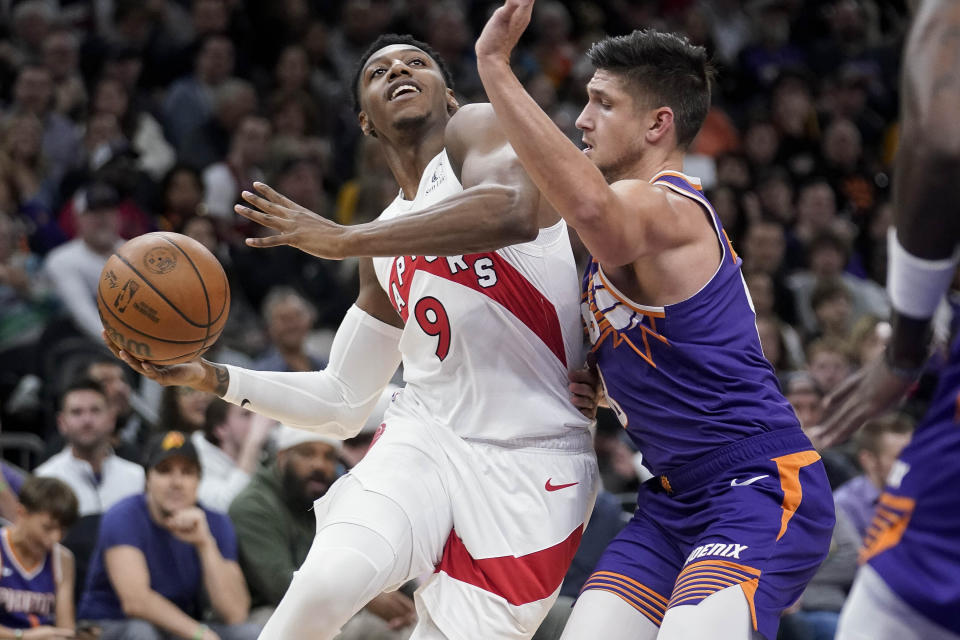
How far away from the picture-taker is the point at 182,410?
7.79 metres

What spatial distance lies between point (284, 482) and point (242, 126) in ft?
14.8

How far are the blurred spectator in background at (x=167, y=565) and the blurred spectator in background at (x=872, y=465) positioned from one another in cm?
351

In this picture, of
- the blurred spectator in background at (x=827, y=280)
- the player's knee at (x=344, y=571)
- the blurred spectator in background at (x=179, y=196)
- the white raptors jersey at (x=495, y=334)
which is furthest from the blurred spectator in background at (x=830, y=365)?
the player's knee at (x=344, y=571)

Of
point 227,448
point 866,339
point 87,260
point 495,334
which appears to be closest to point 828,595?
point 866,339

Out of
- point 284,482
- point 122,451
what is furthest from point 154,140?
point 284,482

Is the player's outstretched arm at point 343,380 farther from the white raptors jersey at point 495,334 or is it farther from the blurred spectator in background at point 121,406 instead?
the blurred spectator in background at point 121,406

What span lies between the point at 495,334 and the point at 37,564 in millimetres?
3500

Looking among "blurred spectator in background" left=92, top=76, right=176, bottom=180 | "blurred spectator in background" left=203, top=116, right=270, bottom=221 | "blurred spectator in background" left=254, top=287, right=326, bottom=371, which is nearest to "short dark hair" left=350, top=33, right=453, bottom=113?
"blurred spectator in background" left=254, top=287, right=326, bottom=371

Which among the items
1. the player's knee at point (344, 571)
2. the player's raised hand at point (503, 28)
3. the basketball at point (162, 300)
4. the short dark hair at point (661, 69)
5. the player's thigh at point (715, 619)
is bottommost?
the player's knee at point (344, 571)

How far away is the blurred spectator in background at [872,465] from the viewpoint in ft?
→ 23.7

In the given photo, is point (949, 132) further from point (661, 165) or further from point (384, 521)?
point (384, 521)

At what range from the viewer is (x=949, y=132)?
8.27ft

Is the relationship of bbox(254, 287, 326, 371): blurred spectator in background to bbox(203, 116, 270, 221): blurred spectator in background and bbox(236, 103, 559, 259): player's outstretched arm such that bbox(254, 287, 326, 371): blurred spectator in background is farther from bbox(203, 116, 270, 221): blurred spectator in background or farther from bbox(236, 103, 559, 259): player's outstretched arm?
bbox(236, 103, 559, 259): player's outstretched arm

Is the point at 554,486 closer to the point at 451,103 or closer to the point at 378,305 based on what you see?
the point at 378,305
